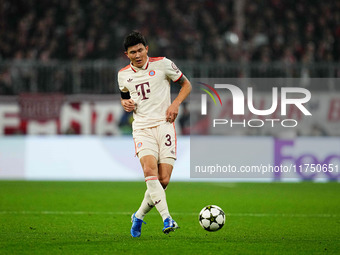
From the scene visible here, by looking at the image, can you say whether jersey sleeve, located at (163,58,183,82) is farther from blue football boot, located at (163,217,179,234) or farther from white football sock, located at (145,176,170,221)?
blue football boot, located at (163,217,179,234)

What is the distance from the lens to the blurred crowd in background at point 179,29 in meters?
19.2

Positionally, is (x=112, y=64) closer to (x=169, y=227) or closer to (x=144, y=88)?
(x=144, y=88)

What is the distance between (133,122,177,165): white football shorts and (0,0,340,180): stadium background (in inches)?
344

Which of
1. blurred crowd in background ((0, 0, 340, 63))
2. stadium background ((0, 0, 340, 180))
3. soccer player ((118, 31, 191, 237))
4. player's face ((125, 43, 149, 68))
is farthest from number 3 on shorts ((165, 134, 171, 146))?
blurred crowd in background ((0, 0, 340, 63))

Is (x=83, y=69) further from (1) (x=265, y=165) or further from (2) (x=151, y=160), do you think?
(2) (x=151, y=160)

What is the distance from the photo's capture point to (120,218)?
360 inches

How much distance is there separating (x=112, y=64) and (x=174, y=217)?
8.65m

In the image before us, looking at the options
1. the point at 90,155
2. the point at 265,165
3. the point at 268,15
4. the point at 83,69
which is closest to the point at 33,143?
the point at 90,155

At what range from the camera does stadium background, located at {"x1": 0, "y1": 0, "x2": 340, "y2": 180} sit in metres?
15.9

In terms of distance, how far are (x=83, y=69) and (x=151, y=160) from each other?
11.1m

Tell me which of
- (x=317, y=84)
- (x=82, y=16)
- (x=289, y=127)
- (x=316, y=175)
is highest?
(x=82, y=16)

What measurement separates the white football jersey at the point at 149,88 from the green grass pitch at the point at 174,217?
1.30 meters

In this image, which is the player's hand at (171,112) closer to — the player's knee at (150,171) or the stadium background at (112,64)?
the player's knee at (150,171)
